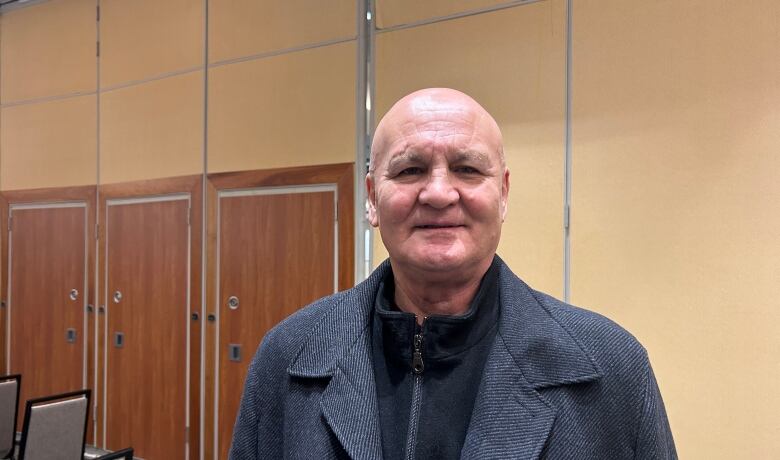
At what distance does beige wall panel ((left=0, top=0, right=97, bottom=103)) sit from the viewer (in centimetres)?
459

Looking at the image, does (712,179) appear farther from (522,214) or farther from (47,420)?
(47,420)

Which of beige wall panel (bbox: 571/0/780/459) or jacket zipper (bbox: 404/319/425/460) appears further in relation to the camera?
beige wall panel (bbox: 571/0/780/459)

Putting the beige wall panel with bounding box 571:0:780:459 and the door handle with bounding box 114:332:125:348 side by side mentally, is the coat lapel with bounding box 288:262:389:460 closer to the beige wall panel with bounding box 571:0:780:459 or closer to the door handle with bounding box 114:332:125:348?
the beige wall panel with bounding box 571:0:780:459

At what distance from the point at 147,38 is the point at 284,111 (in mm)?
1416

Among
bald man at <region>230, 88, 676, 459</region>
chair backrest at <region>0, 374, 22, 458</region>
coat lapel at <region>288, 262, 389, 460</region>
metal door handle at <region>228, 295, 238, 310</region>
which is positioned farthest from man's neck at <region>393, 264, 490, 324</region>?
chair backrest at <region>0, 374, 22, 458</region>

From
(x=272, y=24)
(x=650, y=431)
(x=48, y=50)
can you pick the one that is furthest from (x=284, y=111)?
(x=650, y=431)

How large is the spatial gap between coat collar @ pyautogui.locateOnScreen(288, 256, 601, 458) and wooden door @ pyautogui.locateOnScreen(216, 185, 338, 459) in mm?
2262

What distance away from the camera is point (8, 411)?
346cm

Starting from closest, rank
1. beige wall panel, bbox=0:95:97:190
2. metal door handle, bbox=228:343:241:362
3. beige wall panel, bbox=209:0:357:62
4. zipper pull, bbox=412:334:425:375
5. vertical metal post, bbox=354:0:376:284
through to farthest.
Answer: zipper pull, bbox=412:334:425:375 < vertical metal post, bbox=354:0:376:284 < beige wall panel, bbox=209:0:357:62 < metal door handle, bbox=228:343:241:362 < beige wall panel, bbox=0:95:97:190

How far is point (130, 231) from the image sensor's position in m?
4.31

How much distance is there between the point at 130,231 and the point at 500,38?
295 cm

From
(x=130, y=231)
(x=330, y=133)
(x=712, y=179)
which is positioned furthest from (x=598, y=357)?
(x=130, y=231)

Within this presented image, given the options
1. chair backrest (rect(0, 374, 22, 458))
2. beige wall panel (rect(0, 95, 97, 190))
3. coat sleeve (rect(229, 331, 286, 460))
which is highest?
beige wall panel (rect(0, 95, 97, 190))

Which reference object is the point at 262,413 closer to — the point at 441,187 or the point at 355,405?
the point at 355,405
